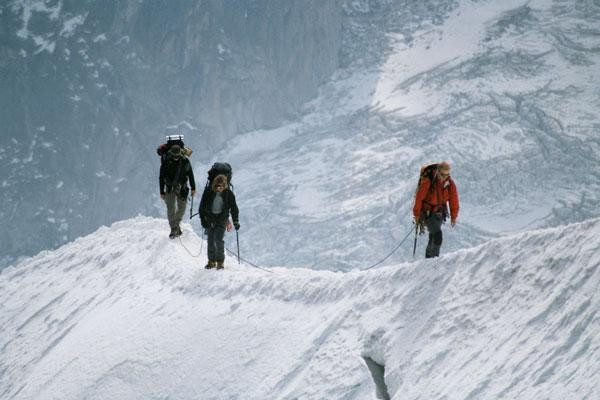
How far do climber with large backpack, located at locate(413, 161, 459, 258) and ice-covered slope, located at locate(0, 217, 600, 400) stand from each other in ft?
3.71

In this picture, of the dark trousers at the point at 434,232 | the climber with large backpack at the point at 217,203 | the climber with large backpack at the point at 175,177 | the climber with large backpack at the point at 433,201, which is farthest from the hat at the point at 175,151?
the dark trousers at the point at 434,232

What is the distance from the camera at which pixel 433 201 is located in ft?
32.3

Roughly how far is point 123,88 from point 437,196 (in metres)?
163

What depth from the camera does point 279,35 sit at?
573 feet

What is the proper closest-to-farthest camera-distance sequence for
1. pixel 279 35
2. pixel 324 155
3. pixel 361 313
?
pixel 361 313
pixel 324 155
pixel 279 35

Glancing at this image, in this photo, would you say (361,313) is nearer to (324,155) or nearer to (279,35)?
(324,155)

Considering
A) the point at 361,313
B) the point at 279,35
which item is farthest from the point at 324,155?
the point at 361,313

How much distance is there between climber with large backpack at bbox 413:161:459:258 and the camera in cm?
973

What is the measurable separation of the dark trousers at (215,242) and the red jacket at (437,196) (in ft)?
12.9

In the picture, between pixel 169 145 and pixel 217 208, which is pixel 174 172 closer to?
pixel 169 145

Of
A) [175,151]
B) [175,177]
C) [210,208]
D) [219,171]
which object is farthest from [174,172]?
[219,171]

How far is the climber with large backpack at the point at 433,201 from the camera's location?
9727 millimetres

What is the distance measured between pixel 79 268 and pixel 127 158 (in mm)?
149148

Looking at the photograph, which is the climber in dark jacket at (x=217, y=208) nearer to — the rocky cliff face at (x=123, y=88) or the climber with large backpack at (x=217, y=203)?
the climber with large backpack at (x=217, y=203)
